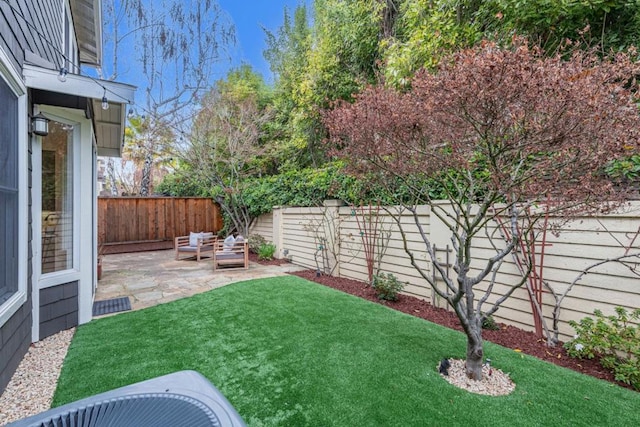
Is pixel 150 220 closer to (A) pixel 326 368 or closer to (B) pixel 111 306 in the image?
(B) pixel 111 306

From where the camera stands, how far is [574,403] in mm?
2180

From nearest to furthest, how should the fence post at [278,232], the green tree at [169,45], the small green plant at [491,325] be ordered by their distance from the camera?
the small green plant at [491,325], the fence post at [278,232], the green tree at [169,45]

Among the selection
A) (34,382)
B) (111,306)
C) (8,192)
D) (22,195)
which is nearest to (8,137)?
(8,192)

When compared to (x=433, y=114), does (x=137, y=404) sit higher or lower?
lower

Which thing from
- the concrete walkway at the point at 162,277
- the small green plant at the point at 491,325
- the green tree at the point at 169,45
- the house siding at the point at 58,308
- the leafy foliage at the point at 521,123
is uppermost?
the green tree at the point at 169,45

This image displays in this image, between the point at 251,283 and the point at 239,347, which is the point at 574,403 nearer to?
the point at 239,347

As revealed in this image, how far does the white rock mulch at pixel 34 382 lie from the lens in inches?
82.9

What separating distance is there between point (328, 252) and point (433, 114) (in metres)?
4.22

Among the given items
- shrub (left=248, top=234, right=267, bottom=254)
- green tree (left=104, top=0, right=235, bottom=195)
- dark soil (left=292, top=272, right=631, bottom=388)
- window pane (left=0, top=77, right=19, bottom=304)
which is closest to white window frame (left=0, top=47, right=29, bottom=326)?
window pane (left=0, top=77, right=19, bottom=304)

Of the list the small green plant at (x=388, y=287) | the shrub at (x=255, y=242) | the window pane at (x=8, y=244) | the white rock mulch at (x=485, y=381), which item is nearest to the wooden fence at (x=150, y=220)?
the shrub at (x=255, y=242)

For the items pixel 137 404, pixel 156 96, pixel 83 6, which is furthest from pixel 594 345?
pixel 156 96

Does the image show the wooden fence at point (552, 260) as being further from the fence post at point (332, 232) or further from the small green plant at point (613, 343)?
the small green plant at point (613, 343)

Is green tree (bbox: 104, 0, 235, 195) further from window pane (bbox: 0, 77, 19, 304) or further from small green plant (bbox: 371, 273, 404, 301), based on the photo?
small green plant (bbox: 371, 273, 404, 301)

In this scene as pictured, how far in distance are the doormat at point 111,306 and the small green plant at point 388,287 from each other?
346 centimetres
